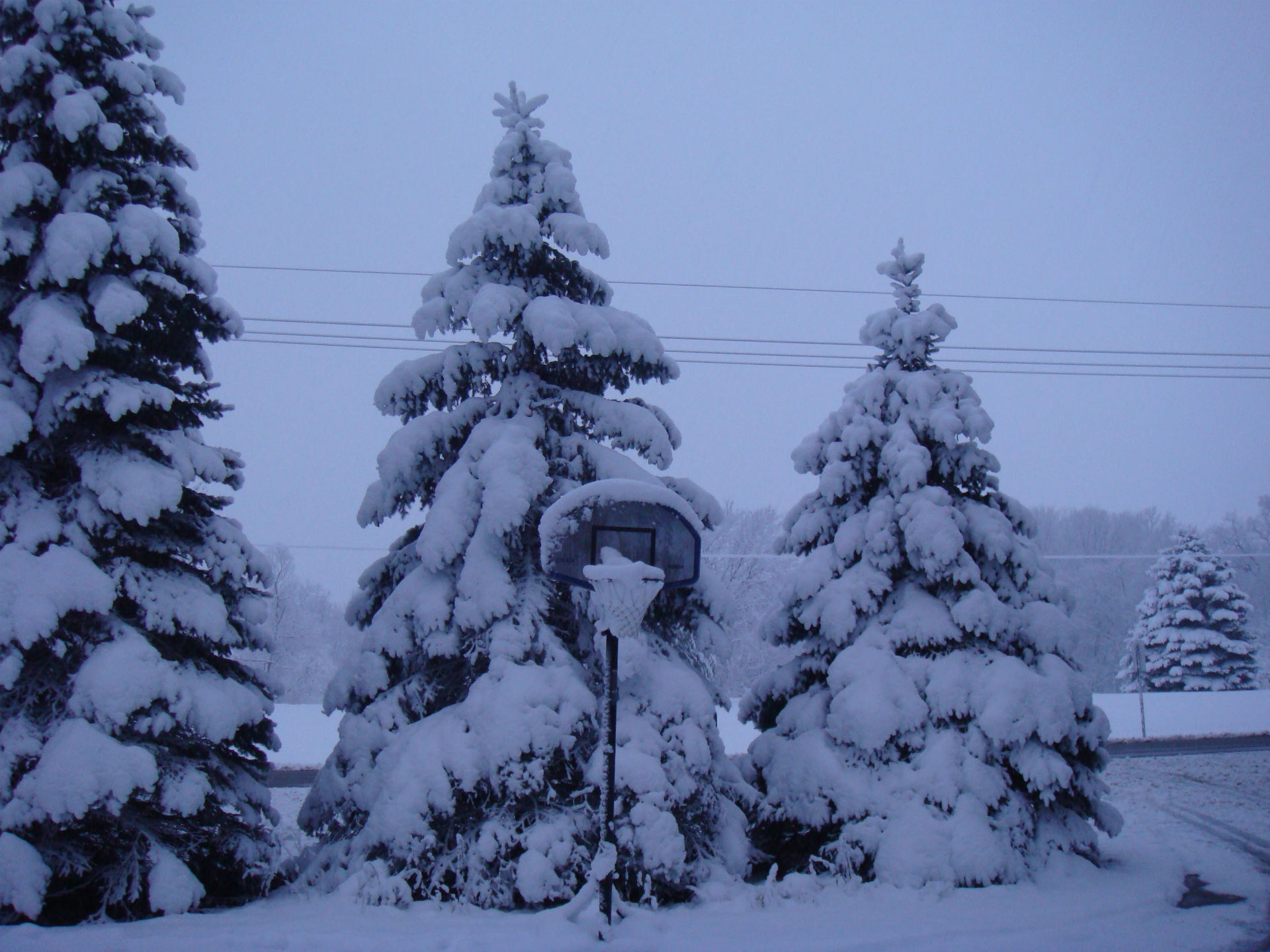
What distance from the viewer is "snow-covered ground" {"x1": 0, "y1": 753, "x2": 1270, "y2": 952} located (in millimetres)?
6020

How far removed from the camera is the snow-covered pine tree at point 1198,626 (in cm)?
3027

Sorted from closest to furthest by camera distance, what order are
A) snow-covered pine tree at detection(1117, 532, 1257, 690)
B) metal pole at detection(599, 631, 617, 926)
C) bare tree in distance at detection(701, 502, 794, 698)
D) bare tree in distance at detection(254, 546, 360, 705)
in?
1. metal pole at detection(599, 631, 617, 926)
2. snow-covered pine tree at detection(1117, 532, 1257, 690)
3. bare tree in distance at detection(701, 502, 794, 698)
4. bare tree in distance at detection(254, 546, 360, 705)

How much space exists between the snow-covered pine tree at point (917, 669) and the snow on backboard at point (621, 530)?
2.49 m

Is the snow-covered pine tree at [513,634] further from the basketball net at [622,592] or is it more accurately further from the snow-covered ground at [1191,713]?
the snow-covered ground at [1191,713]

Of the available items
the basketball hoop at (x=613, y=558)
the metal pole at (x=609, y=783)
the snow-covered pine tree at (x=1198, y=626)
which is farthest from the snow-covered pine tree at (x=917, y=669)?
the snow-covered pine tree at (x=1198, y=626)

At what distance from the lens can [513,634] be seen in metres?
7.41

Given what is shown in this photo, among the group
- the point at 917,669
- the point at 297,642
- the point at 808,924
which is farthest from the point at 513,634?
the point at 297,642

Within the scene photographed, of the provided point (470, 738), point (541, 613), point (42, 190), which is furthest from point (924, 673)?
point (42, 190)

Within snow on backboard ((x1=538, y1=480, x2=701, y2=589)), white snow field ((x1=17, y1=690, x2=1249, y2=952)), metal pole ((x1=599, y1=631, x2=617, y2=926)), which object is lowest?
white snow field ((x1=17, y1=690, x2=1249, y2=952))

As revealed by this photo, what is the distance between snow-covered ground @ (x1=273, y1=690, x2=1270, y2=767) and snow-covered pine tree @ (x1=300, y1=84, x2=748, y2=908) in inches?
607

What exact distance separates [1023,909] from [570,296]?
730 cm

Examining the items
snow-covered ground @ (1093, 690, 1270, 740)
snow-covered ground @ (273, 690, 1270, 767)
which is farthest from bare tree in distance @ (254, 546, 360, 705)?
snow-covered ground @ (1093, 690, 1270, 740)

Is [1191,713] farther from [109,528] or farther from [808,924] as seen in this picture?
[109,528]

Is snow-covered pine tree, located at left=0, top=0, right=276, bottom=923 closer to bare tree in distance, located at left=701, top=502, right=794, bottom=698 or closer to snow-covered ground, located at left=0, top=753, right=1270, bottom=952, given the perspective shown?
snow-covered ground, located at left=0, top=753, right=1270, bottom=952
